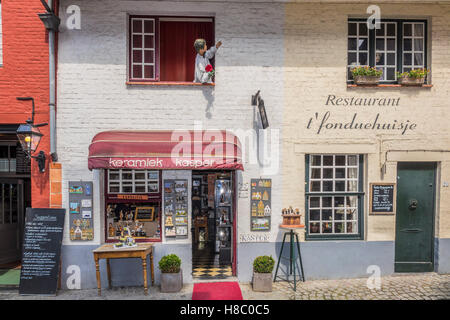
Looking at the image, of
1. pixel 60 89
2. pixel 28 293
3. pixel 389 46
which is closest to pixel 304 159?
pixel 389 46

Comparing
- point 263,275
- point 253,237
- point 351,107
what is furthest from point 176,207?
point 351,107

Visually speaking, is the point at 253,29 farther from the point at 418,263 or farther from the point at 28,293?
the point at 28,293

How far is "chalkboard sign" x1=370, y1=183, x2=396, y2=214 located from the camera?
721 cm

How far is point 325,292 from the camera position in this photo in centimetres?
657

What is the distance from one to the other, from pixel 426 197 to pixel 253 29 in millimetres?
5756

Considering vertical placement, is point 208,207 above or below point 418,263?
above

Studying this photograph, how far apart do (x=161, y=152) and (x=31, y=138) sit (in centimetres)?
266

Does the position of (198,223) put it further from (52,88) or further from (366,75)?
(366,75)

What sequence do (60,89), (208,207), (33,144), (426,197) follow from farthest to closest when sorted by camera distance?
(208,207) < (426,197) < (60,89) < (33,144)

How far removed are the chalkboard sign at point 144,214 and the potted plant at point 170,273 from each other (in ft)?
3.52

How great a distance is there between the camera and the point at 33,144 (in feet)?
20.7

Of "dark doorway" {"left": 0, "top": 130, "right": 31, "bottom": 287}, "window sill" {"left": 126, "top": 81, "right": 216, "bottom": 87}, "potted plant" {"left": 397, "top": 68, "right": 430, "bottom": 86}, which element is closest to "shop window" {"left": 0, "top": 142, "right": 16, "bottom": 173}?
"dark doorway" {"left": 0, "top": 130, "right": 31, "bottom": 287}

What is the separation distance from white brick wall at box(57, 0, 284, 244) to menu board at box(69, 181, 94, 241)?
150mm

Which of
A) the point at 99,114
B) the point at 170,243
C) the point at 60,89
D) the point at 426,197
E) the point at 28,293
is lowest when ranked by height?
the point at 28,293
